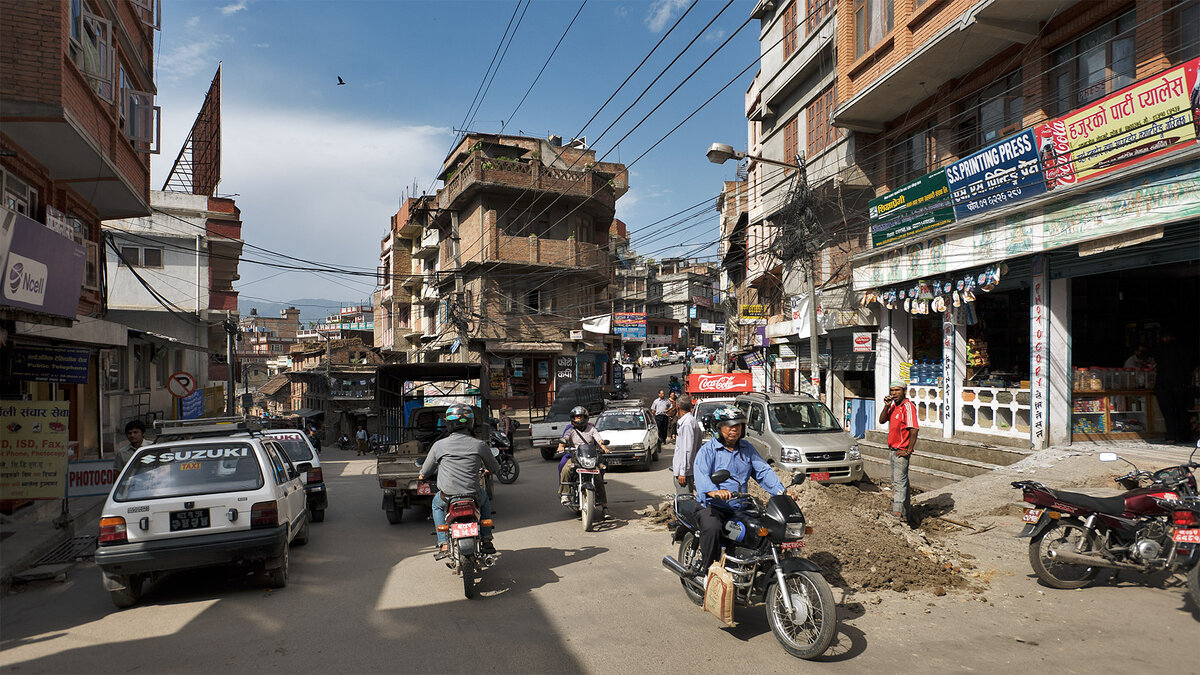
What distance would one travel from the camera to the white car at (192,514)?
6281 mm

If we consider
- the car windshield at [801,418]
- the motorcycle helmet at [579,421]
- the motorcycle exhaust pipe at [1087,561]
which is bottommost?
the motorcycle exhaust pipe at [1087,561]

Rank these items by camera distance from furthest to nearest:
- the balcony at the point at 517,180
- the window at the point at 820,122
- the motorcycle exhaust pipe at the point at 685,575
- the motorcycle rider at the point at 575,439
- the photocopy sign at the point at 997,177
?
the balcony at the point at 517,180, the window at the point at 820,122, the photocopy sign at the point at 997,177, the motorcycle rider at the point at 575,439, the motorcycle exhaust pipe at the point at 685,575

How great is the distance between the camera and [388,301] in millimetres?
53188

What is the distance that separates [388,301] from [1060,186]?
4831 cm

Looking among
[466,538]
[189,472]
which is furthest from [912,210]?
[189,472]

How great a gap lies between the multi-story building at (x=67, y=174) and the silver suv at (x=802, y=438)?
434 inches

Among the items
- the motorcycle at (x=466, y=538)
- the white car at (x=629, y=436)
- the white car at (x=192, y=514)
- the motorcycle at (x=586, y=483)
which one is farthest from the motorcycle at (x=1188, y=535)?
the white car at (x=629, y=436)

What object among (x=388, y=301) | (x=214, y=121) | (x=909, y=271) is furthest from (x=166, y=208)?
(x=909, y=271)

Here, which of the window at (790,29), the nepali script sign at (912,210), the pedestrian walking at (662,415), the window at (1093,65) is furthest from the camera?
the window at (790,29)

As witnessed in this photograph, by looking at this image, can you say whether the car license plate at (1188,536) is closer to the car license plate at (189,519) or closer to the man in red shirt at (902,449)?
the man in red shirt at (902,449)

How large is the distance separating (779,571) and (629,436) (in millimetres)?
11630

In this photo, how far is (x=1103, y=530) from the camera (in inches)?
238

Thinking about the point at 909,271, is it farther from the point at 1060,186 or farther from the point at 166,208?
the point at 166,208

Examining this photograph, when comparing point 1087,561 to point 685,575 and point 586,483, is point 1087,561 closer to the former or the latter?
point 685,575
